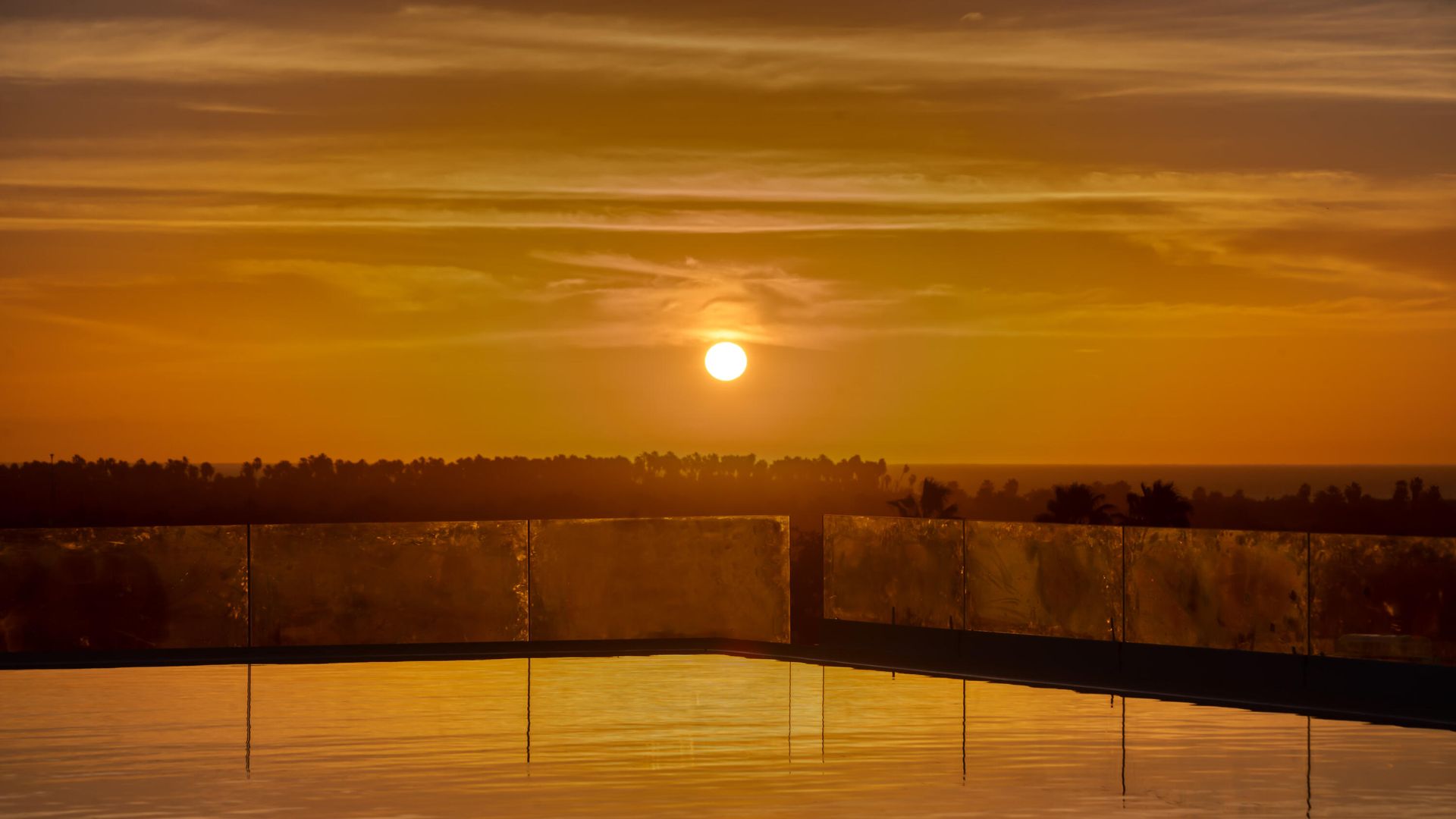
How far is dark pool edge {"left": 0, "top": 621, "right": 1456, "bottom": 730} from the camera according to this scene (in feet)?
50.4

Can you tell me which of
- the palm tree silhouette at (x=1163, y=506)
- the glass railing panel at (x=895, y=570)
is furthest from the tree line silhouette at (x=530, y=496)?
the glass railing panel at (x=895, y=570)

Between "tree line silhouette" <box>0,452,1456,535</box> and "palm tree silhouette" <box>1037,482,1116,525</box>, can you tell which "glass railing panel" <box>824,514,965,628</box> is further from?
"tree line silhouette" <box>0,452,1456,535</box>

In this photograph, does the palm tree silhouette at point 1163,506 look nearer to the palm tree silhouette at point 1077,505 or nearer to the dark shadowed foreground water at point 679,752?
the palm tree silhouette at point 1077,505

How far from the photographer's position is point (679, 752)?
40.2 feet

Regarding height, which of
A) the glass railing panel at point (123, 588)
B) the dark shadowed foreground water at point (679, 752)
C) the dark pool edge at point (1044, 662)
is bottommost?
the dark shadowed foreground water at point (679, 752)

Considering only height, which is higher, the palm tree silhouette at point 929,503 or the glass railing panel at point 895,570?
the palm tree silhouette at point 929,503

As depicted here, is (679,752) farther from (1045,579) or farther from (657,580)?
(657,580)

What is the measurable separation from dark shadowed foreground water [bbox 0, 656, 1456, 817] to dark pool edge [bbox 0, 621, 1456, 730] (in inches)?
19.8

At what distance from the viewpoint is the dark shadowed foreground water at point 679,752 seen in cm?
1020

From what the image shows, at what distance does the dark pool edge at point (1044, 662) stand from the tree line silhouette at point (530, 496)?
87219 millimetres

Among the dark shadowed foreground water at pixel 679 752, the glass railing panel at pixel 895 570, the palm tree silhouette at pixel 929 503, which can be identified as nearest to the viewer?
the dark shadowed foreground water at pixel 679 752

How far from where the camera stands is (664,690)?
16.3 m

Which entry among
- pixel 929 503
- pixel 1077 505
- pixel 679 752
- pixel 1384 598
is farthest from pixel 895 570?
pixel 1077 505

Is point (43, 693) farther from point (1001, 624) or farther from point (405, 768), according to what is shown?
point (1001, 624)
